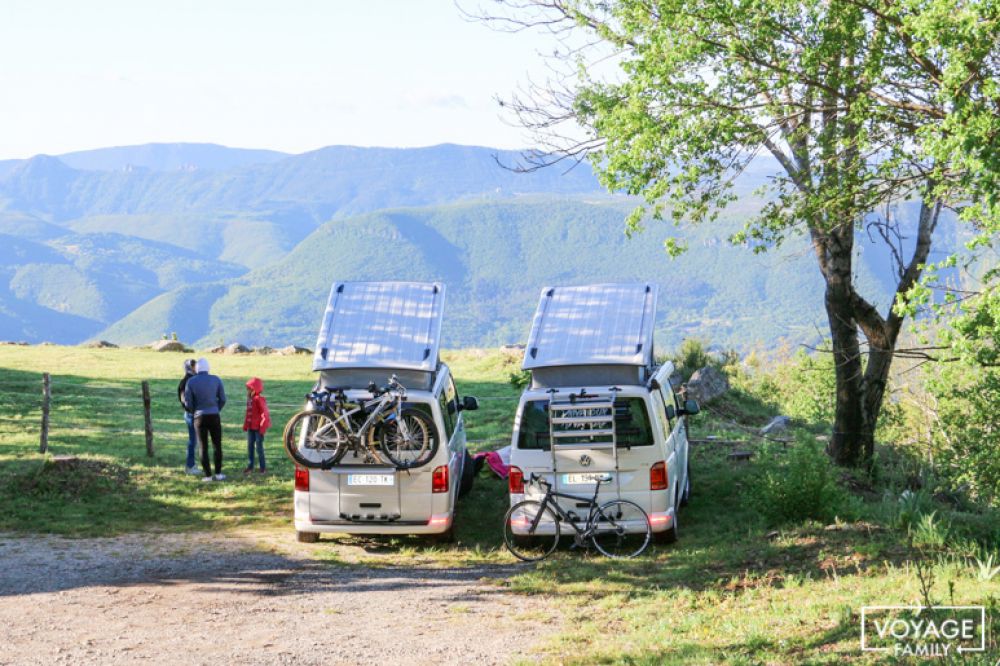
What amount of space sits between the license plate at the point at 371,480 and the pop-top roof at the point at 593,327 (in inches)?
82.1

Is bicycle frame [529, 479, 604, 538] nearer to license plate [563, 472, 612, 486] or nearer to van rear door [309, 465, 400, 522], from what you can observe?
license plate [563, 472, 612, 486]

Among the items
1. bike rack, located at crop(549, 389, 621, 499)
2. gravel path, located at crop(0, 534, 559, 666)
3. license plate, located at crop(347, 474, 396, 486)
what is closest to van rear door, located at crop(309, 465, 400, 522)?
license plate, located at crop(347, 474, 396, 486)

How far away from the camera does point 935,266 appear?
34.7ft

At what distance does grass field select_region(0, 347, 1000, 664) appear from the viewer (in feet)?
26.5

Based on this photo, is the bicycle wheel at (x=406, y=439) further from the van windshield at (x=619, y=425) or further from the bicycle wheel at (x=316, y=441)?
the van windshield at (x=619, y=425)

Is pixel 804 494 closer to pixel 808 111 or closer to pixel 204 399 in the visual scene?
pixel 808 111

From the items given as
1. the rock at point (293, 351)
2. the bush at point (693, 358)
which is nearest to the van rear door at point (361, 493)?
the bush at point (693, 358)

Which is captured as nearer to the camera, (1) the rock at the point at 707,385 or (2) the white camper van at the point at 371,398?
(2) the white camper van at the point at 371,398

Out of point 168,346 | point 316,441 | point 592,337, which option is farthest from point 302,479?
point 168,346

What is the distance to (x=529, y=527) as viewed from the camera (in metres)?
12.5

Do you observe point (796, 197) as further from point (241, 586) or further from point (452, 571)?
point (241, 586)

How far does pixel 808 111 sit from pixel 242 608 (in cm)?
864

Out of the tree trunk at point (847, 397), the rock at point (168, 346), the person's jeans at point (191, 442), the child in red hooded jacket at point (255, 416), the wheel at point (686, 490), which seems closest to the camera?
the wheel at point (686, 490)

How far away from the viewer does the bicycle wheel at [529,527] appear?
1252 centimetres
